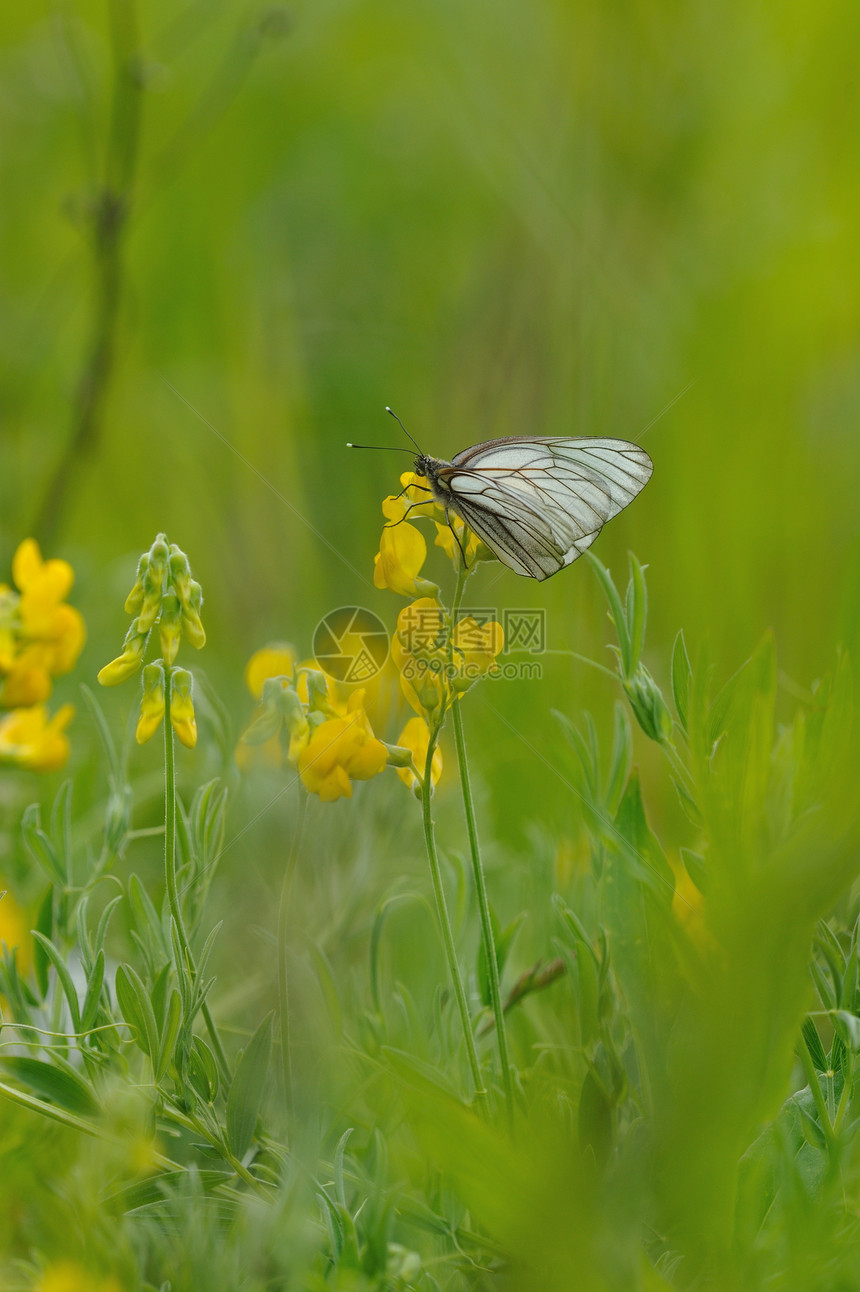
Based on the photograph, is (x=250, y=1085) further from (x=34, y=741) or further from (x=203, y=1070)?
(x=34, y=741)

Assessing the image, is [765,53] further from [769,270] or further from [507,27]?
[507,27]

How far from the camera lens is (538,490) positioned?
59 centimetres

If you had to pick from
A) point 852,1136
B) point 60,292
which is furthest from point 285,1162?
point 60,292

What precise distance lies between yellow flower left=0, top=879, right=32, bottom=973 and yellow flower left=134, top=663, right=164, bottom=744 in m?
0.31

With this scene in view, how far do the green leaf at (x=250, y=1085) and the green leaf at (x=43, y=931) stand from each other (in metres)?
0.16

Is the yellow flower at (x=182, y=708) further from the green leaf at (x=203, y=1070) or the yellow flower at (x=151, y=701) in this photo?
the green leaf at (x=203, y=1070)

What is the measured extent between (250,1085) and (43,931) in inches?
8.6

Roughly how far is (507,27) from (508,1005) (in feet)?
4.10

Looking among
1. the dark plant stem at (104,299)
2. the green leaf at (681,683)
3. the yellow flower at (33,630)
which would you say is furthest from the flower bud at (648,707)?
the dark plant stem at (104,299)

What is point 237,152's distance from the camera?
6.94 feet

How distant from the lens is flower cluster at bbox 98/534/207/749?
48cm

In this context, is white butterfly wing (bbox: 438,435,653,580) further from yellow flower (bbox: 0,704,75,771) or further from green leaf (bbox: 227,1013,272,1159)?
yellow flower (bbox: 0,704,75,771)

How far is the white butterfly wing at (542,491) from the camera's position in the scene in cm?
52

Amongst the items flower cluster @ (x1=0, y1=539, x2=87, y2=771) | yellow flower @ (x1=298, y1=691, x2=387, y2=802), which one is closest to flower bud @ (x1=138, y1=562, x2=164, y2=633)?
yellow flower @ (x1=298, y1=691, x2=387, y2=802)
